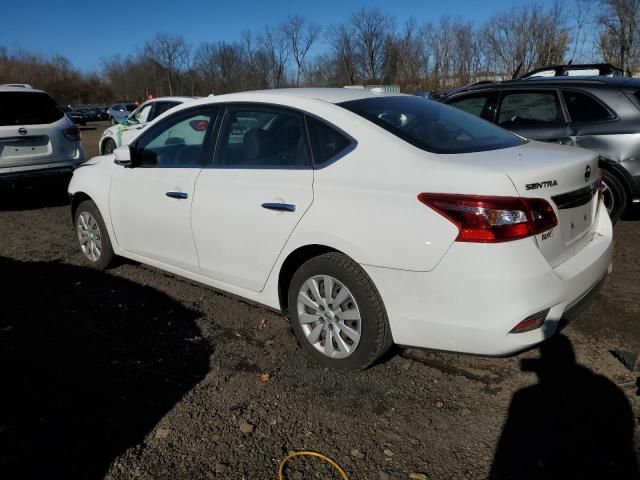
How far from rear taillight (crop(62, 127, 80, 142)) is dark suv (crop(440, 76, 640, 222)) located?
6182mm

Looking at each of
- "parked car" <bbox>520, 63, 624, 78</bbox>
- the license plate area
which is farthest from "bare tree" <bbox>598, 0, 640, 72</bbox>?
the license plate area

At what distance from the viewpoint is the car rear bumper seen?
243 cm

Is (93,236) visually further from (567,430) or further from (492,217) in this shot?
(567,430)

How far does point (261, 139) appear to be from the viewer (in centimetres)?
347

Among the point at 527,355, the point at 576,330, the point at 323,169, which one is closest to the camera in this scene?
the point at 323,169

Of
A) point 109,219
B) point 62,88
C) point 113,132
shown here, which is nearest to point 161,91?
point 62,88

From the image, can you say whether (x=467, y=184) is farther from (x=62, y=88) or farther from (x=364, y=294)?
(x=62, y=88)

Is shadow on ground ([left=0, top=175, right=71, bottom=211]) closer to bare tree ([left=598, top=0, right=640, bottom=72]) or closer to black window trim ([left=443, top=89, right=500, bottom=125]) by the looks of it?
black window trim ([left=443, top=89, right=500, bottom=125])

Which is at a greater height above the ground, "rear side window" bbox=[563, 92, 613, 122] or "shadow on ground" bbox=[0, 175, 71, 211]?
"rear side window" bbox=[563, 92, 613, 122]

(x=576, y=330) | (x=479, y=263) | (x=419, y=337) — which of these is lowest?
(x=576, y=330)

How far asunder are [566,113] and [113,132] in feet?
35.8

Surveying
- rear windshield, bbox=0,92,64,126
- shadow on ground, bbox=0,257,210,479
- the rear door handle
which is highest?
rear windshield, bbox=0,92,64,126

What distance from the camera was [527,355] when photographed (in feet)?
10.8

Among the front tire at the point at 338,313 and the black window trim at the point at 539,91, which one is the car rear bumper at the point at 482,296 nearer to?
the front tire at the point at 338,313
